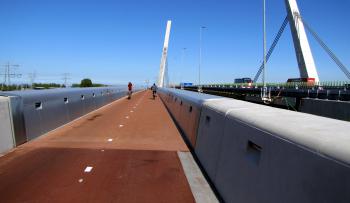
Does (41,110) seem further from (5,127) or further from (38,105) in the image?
(5,127)

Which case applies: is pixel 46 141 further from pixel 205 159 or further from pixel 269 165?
pixel 269 165

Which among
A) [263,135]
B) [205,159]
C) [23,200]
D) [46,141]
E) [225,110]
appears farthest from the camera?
[46,141]

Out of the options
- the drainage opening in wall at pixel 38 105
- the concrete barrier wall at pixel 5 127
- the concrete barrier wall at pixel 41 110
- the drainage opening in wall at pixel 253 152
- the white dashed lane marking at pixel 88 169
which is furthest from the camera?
the drainage opening in wall at pixel 38 105

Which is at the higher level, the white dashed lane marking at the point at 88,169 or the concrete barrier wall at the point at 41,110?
the concrete barrier wall at the point at 41,110

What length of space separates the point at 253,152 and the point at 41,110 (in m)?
8.97

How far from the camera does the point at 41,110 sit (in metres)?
12.5

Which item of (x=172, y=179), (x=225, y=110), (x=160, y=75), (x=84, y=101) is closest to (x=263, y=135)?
(x=225, y=110)

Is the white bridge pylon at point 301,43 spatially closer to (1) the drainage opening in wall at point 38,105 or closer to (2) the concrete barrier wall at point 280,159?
(1) the drainage opening in wall at point 38,105

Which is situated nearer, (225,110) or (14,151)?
(225,110)

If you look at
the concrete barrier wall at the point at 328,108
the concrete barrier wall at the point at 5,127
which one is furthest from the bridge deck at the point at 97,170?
the concrete barrier wall at the point at 328,108

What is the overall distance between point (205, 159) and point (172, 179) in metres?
0.91

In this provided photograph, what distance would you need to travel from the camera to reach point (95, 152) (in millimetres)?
9727

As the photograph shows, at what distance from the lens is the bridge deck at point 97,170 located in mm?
6281

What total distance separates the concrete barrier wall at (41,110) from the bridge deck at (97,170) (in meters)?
0.35
